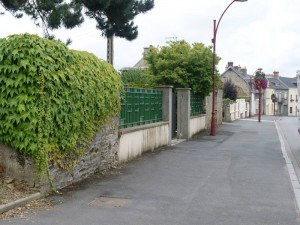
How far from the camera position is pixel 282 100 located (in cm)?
9269

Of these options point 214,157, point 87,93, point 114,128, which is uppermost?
point 87,93

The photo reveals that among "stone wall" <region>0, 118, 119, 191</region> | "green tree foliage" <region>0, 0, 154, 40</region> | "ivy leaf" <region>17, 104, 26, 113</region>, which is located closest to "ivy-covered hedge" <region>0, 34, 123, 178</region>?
"ivy leaf" <region>17, 104, 26, 113</region>

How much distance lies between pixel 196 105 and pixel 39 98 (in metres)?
16.0

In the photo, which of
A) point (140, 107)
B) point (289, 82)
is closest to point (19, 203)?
point (140, 107)

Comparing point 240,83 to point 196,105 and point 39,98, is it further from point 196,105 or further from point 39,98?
point 39,98

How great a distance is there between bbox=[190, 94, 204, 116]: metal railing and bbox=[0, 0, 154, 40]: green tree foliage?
16.3ft

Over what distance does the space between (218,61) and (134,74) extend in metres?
26.6

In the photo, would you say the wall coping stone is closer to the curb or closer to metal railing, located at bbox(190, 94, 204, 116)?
the curb

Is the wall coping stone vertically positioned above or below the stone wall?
above

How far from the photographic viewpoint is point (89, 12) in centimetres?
1641

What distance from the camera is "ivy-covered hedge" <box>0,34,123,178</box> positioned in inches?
285

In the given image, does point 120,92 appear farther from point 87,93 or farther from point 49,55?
point 49,55

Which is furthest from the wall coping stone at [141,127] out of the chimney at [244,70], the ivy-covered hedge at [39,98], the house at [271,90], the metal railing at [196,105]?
the chimney at [244,70]

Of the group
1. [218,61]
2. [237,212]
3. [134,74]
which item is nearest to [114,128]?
[237,212]
